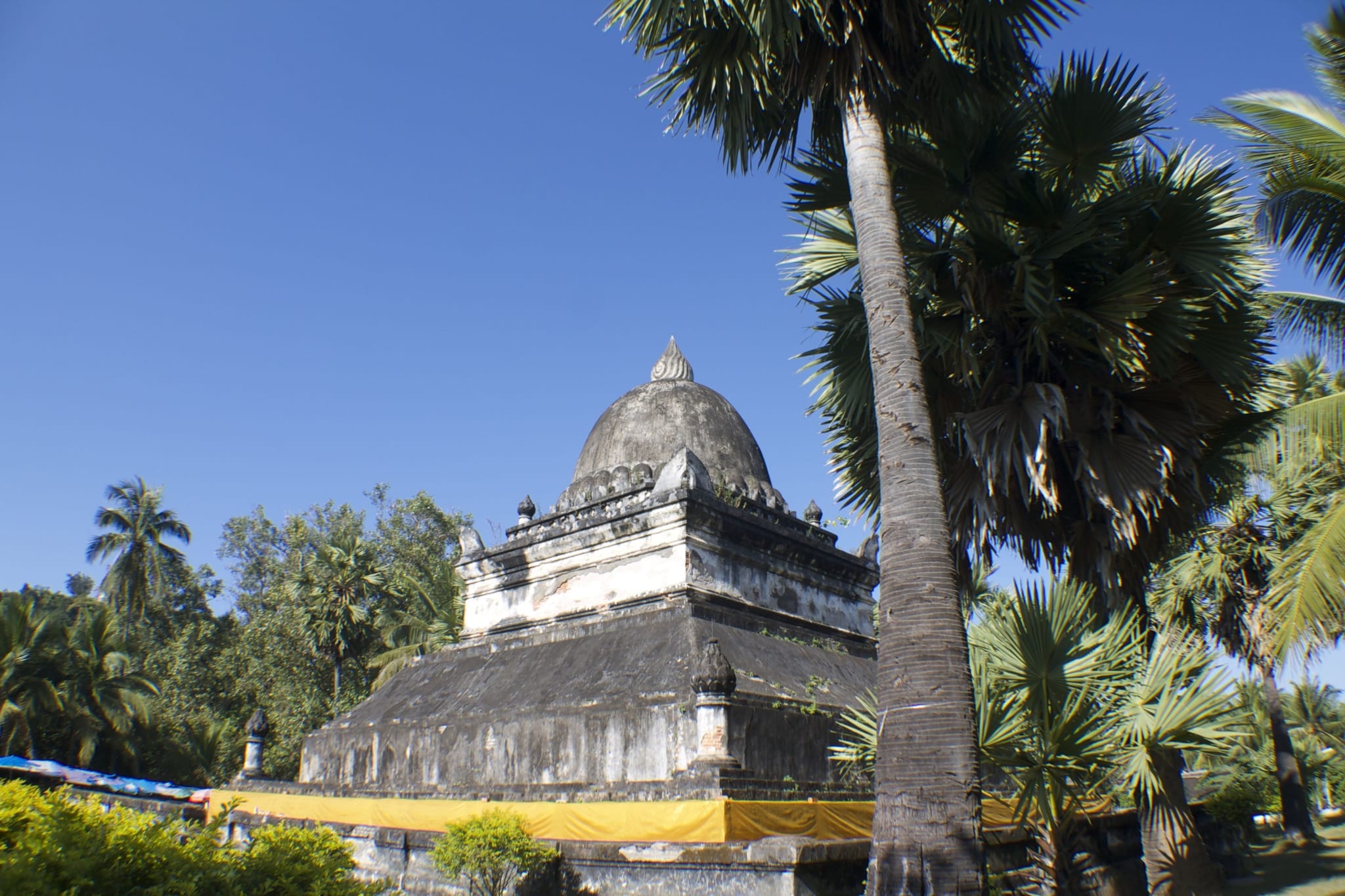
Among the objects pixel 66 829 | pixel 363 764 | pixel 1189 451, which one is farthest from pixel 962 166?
pixel 363 764

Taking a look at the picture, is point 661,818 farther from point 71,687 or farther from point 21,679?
point 71,687

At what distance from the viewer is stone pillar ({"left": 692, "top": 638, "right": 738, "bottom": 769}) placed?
8297 millimetres

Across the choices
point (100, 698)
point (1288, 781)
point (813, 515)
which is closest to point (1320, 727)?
point (1288, 781)

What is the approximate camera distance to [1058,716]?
635 cm

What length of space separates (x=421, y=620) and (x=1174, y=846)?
979 inches

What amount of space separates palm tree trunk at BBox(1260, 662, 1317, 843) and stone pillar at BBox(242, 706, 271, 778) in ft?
69.0

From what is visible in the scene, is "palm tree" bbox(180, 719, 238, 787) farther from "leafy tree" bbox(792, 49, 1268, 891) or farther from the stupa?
"leafy tree" bbox(792, 49, 1268, 891)

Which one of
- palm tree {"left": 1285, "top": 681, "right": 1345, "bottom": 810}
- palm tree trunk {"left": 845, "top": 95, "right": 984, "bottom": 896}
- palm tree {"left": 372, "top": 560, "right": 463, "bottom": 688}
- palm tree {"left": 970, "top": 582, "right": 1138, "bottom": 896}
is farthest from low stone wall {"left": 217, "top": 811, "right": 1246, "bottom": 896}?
palm tree {"left": 1285, "top": 681, "right": 1345, "bottom": 810}

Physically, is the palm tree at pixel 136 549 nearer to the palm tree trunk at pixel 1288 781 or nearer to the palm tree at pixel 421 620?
the palm tree at pixel 421 620

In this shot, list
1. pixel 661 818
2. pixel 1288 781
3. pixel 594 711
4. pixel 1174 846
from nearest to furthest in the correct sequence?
pixel 1174 846, pixel 661 818, pixel 594 711, pixel 1288 781

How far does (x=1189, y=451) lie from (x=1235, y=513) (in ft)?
31.8

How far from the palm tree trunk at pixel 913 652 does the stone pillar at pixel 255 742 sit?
38.9ft

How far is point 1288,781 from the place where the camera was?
20.3 m

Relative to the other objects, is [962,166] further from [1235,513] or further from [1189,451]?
[1235,513]
